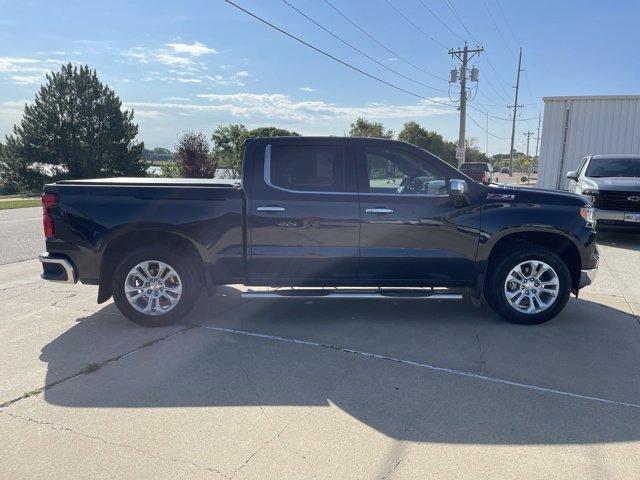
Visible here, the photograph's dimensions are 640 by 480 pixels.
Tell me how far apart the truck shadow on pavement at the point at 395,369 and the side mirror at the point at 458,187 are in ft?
4.63

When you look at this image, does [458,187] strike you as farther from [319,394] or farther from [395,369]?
[319,394]

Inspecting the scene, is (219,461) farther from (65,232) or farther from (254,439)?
(65,232)

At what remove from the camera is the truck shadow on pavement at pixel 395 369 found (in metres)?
3.27

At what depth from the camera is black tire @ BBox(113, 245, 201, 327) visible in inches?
193

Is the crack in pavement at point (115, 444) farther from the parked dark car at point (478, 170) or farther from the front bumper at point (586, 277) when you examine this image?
the parked dark car at point (478, 170)

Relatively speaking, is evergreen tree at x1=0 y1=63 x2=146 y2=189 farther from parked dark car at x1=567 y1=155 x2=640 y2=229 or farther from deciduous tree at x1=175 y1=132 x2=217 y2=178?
parked dark car at x1=567 y1=155 x2=640 y2=229

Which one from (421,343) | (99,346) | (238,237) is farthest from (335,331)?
(99,346)

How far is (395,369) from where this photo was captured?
158 inches

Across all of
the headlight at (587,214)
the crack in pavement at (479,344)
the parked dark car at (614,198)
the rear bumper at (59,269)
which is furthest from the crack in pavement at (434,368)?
the parked dark car at (614,198)

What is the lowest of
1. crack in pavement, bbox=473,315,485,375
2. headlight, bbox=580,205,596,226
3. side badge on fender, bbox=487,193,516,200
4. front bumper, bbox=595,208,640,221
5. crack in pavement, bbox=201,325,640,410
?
crack in pavement, bbox=201,325,640,410

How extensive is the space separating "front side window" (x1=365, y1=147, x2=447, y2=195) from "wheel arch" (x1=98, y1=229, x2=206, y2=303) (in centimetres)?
199

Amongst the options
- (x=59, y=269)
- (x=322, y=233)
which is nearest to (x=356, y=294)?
(x=322, y=233)

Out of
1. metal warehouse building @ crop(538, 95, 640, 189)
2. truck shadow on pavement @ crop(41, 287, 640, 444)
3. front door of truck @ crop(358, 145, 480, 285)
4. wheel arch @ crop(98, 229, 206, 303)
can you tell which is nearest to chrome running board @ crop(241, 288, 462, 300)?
front door of truck @ crop(358, 145, 480, 285)

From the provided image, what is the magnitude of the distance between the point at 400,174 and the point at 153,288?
283 centimetres
